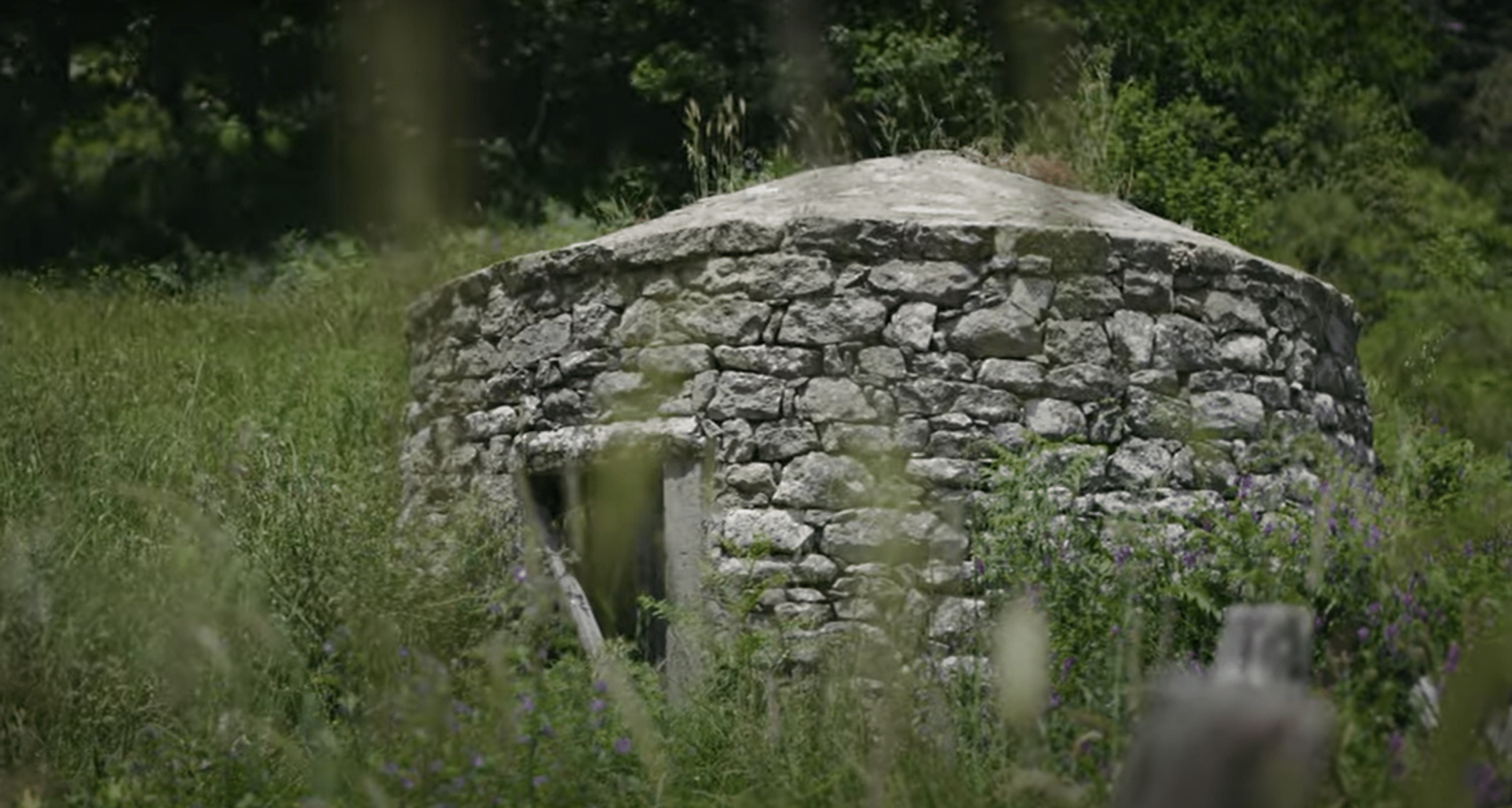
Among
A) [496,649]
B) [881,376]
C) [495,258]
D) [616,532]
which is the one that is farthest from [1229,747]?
[495,258]

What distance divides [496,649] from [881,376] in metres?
2.88

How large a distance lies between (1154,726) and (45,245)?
13710 millimetres

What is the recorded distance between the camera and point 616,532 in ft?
26.7

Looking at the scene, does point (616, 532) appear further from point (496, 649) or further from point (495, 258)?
point (495, 258)

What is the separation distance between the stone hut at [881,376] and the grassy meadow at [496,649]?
322 millimetres

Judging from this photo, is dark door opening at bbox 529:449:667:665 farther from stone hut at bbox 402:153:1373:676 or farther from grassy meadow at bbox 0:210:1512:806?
grassy meadow at bbox 0:210:1512:806

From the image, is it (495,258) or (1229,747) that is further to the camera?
(495,258)

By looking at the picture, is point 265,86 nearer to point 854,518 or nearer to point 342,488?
point 342,488

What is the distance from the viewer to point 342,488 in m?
8.02

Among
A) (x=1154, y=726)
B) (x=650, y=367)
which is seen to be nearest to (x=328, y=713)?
(x=650, y=367)

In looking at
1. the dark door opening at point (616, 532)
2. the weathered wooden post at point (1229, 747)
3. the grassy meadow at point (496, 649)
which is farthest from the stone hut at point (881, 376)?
the weathered wooden post at point (1229, 747)

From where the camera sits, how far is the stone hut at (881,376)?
280 inches

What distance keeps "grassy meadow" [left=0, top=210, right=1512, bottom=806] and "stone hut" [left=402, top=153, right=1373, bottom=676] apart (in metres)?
0.32

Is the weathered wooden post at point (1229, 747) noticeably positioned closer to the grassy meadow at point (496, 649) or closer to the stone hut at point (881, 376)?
the grassy meadow at point (496, 649)
